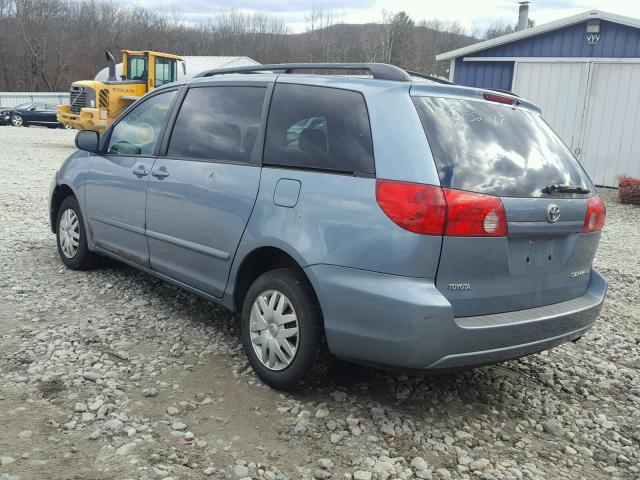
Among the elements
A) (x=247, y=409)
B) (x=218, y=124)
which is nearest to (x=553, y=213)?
(x=247, y=409)

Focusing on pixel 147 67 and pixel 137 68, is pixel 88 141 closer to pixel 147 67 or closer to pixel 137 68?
pixel 147 67

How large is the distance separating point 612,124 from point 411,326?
12.5 meters

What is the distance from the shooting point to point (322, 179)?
316cm

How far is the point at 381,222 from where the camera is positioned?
2871 mm

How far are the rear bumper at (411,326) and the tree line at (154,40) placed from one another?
181 ft

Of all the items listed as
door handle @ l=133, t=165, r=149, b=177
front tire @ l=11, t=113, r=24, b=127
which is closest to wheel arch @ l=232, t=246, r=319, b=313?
door handle @ l=133, t=165, r=149, b=177

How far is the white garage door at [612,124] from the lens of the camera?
13062 mm

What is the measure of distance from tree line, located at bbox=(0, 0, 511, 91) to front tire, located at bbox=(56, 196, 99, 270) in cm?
5316

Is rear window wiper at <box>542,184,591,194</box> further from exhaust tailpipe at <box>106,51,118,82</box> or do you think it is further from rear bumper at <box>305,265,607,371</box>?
exhaust tailpipe at <box>106,51,118,82</box>

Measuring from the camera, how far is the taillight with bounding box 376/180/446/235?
2.77 meters

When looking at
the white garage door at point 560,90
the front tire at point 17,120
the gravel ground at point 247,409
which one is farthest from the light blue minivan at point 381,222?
the front tire at point 17,120

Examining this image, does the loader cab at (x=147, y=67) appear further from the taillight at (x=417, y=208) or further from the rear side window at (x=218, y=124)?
the taillight at (x=417, y=208)

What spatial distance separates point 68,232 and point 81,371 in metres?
2.32

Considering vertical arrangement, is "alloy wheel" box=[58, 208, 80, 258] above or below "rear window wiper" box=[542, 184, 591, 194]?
below
